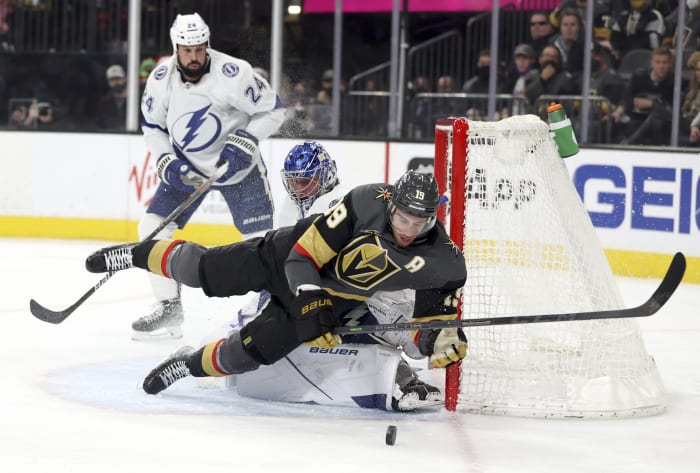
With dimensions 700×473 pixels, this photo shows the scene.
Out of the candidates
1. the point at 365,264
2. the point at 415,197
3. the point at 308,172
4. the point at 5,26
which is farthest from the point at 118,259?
the point at 5,26

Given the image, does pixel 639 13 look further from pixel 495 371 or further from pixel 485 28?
pixel 495 371

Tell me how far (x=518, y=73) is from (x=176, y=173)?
385 cm

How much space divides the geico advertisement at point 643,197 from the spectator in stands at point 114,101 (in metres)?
3.53

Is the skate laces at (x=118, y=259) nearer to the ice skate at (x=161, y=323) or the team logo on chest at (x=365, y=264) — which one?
the team logo on chest at (x=365, y=264)

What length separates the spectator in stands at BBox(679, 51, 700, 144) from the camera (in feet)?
23.2

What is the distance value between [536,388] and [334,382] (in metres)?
0.60

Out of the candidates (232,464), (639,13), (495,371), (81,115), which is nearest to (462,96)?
(639,13)

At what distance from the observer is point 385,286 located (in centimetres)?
322

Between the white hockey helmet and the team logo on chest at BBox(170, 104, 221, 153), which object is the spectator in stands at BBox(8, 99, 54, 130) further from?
the white hockey helmet

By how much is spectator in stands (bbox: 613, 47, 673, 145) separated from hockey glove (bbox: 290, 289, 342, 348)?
4537 mm

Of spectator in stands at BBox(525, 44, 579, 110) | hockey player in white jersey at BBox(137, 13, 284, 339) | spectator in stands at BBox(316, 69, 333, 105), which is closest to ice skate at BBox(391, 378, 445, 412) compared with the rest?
hockey player in white jersey at BBox(137, 13, 284, 339)

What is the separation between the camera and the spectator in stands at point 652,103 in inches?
285

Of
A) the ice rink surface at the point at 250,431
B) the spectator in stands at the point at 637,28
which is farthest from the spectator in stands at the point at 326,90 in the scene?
the ice rink surface at the point at 250,431

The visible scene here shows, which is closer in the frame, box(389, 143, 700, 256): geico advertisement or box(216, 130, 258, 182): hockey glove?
box(216, 130, 258, 182): hockey glove
